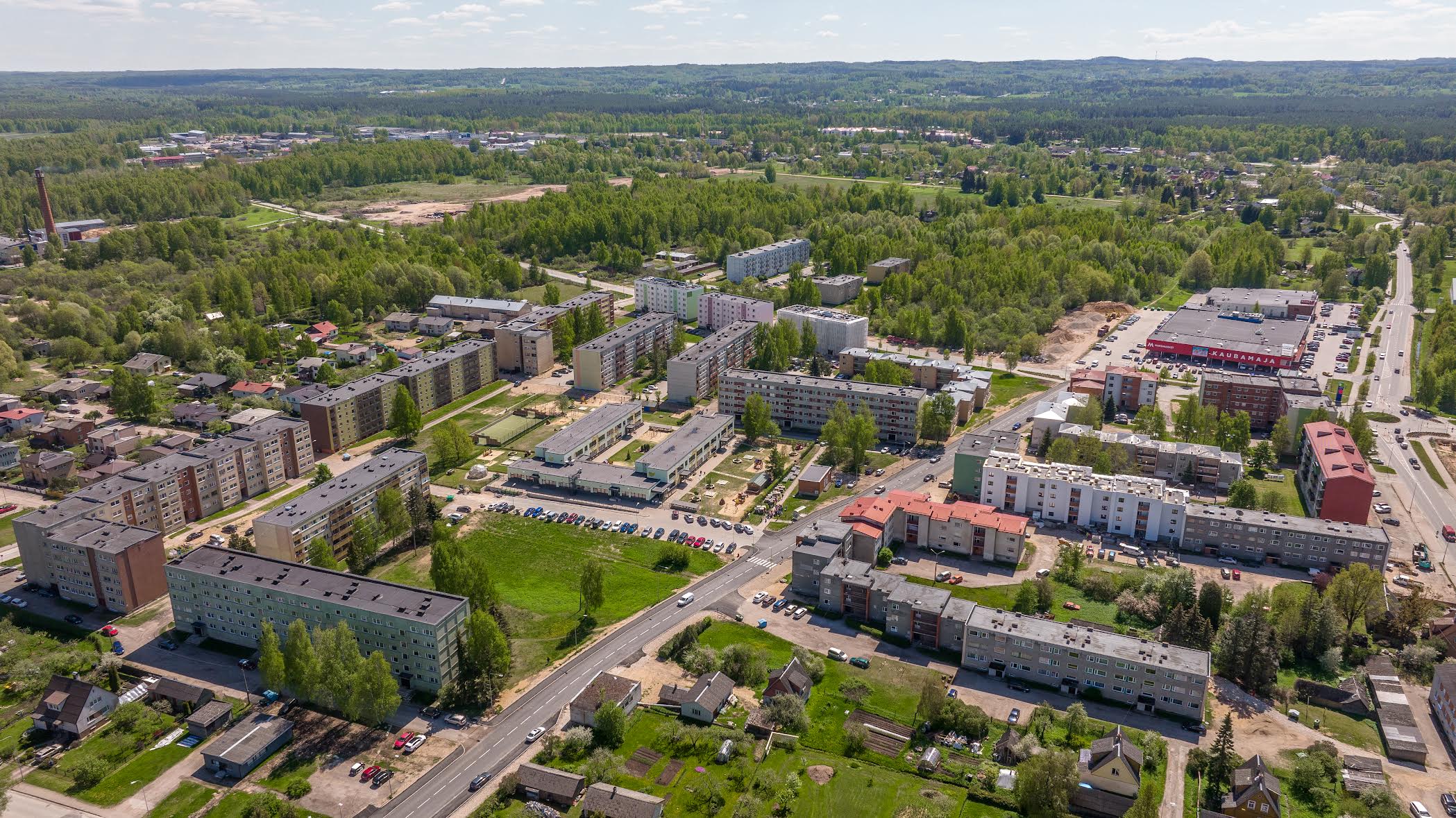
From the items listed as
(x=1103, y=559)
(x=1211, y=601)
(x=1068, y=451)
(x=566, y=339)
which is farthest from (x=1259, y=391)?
(x=566, y=339)

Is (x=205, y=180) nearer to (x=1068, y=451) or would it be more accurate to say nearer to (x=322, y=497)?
(x=322, y=497)

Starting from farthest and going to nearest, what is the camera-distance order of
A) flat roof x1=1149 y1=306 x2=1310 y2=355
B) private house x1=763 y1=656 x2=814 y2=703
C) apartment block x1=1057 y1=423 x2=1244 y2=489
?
flat roof x1=1149 y1=306 x2=1310 y2=355 < apartment block x1=1057 y1=423 x2=1244 y2=489 < private house x1=763 y1=656 x2=814 y2=703

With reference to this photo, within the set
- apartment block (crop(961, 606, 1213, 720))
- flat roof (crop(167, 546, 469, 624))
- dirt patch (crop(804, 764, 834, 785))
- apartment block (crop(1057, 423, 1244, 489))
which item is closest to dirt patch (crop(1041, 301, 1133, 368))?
apartment block (crop(1057, 423, 1244, 489))

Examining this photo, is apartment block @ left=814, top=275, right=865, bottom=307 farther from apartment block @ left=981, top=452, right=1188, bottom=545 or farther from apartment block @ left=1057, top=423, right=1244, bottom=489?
apartment block @ left=981, top=452, right=1188, bottom=545

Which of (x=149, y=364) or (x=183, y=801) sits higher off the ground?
(x=149, y=364)

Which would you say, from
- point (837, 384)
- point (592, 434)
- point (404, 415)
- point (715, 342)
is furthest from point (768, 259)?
point (404, 415)

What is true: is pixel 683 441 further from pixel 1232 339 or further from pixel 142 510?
pixel 1232 339
